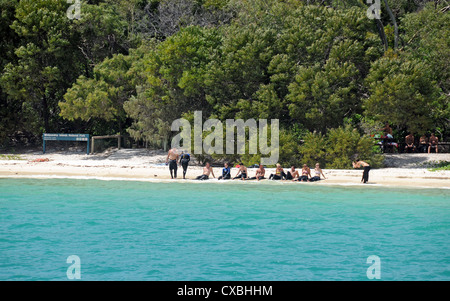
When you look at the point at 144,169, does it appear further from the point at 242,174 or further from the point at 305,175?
the point at 305,175

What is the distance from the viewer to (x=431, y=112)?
1169 inches

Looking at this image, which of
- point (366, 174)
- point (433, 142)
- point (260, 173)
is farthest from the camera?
point (433, 142)

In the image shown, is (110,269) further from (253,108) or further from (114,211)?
(253,108)

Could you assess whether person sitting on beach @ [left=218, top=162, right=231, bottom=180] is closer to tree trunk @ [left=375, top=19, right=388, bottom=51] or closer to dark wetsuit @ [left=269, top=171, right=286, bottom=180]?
dark wetsuit @ [left=269, top=171, right=286, bottom=180]

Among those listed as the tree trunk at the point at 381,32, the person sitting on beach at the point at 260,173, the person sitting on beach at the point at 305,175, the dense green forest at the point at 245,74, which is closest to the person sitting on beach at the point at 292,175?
Result: the person sitting on beach at the point at 305,175

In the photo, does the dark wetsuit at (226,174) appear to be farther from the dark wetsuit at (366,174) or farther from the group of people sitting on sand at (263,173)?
the dark wetsuit at (366,174)

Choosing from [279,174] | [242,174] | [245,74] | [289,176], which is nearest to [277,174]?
[279,174]

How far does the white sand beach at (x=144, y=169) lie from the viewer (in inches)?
998

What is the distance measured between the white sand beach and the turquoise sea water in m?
1.47

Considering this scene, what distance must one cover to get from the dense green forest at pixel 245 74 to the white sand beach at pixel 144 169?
1521 mm

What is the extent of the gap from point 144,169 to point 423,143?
14.7 metres

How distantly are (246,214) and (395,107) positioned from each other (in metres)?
12.4

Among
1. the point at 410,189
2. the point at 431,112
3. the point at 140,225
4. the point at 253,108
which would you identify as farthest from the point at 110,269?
the point at 431,112

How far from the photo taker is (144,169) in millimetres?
29203
